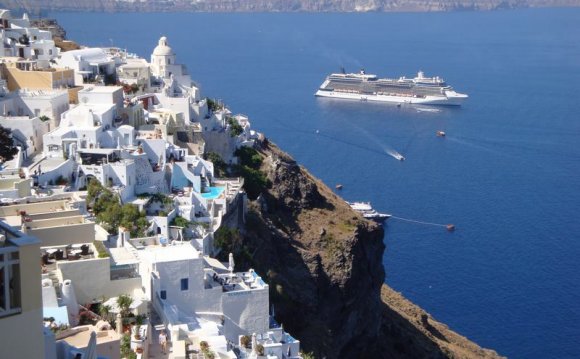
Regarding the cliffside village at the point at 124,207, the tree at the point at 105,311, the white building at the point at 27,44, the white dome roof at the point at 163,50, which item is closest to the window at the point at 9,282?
the cliffside village at the point at 124,207

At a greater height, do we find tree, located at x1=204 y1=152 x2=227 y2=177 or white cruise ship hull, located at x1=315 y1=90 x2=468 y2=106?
tree, located at x1=204 y1=152 x2=227 y2=177

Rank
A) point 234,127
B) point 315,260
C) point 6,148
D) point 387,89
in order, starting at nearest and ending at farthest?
point 6,148
point 315,260
point 234,127
point 387,89

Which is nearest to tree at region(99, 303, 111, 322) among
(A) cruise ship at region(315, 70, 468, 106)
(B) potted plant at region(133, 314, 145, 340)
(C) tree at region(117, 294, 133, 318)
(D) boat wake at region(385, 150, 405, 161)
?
(C) tree at region(117, 294, 133, 318)

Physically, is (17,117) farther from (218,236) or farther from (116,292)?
(116,292)

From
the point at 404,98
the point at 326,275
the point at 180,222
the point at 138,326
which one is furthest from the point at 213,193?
the point at 404,98

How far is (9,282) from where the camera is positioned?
738cm

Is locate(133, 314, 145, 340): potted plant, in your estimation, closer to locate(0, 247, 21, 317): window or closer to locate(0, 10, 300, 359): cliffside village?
locate(0, 10, 300, 359): cliffside village

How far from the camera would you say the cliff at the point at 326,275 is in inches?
1083

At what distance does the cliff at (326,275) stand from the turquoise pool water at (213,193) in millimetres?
1405

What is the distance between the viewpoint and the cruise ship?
105 m

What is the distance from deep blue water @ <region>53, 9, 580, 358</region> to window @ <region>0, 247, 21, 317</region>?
34.4m

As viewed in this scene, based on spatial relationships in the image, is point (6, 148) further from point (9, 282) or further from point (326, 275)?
point (9, 282)

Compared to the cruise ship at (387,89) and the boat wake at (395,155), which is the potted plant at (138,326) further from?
the cruise ship at (387,89)

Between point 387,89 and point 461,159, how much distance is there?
120ft
